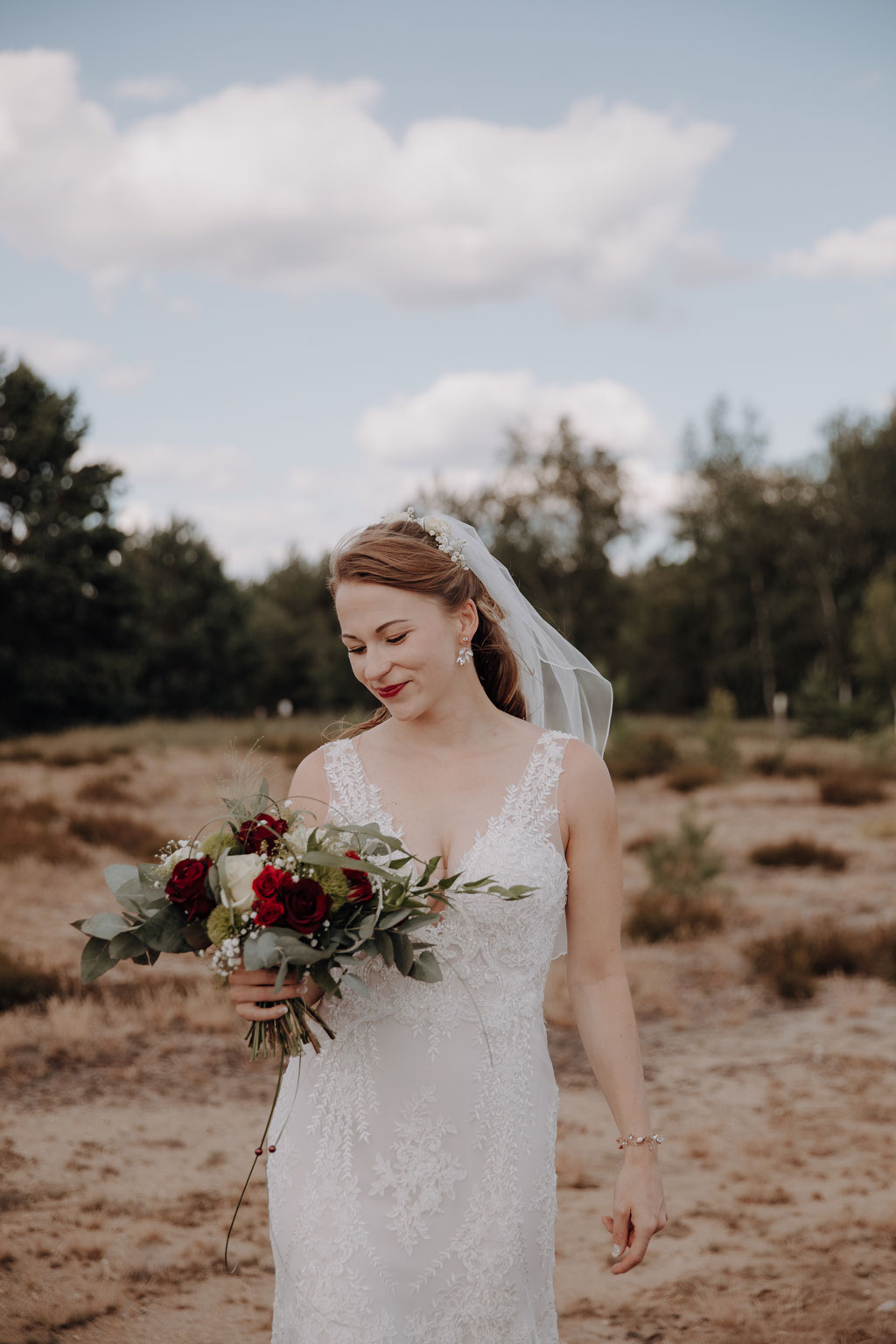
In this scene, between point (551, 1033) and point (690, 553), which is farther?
point (690, 553)

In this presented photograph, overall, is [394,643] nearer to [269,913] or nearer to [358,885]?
[358,885]

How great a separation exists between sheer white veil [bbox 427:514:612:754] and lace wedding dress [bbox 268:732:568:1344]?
79 centimetres

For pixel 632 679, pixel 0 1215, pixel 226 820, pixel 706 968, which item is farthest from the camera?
pixel 632 679

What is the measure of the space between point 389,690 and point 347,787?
0.95ft

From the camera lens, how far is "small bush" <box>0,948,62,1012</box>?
7.47 m

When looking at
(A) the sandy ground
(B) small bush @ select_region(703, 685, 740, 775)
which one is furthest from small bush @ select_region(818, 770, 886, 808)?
(A) the sandy ground

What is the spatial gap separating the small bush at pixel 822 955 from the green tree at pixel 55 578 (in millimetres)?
26303

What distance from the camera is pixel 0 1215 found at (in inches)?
195

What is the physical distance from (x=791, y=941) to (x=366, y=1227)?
297 inches

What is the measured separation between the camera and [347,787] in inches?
103

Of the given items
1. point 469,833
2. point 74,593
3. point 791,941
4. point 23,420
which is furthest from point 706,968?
point 23,420

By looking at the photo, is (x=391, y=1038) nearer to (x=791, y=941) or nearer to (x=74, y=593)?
(x=791, y=941)

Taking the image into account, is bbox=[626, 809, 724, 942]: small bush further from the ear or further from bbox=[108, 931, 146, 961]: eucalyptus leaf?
bbox=[108, 931, 146, 961]: eucalyptus leaf

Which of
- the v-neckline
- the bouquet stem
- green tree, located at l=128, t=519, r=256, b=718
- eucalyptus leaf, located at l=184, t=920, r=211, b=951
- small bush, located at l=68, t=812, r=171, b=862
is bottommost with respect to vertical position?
small bush, located at l=68, t=812, r=171, b=862
